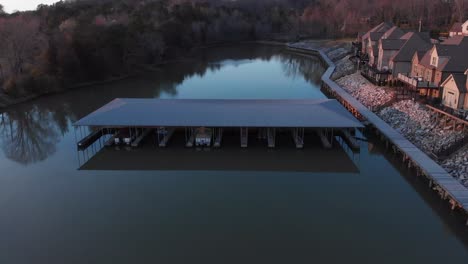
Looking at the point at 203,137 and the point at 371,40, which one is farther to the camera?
the point at 371,40

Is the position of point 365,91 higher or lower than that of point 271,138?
higher

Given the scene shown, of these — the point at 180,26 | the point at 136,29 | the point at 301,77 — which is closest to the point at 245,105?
the point at 301,77

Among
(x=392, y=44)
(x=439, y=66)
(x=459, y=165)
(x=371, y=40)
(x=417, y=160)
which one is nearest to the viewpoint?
(x=459, y=165)

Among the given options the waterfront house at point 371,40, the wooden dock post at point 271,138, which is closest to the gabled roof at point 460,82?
the wooden dock post at point 271,138

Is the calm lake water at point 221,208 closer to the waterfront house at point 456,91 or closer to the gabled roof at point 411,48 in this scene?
the waterfront house at point 456,91

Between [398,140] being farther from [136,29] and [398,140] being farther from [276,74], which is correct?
[136,29]

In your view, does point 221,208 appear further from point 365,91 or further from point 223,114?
point 365,91

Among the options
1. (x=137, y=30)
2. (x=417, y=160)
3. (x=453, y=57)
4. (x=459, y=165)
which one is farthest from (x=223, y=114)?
(x=137, y=30)
